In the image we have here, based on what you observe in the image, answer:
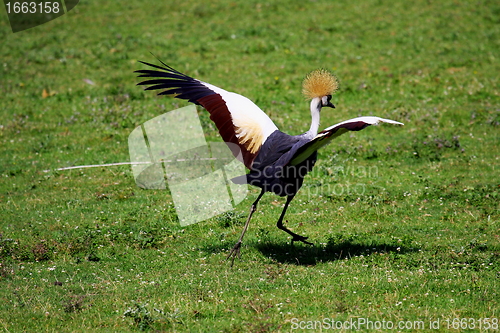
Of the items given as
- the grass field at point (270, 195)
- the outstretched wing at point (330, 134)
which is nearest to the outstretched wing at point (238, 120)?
the outstretched wing at point (330, 134)

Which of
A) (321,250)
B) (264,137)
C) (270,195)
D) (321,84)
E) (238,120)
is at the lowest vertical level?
(270,195)

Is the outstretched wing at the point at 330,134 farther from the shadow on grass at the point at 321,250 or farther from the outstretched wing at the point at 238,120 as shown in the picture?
the shadow on grass at the point at 321,250

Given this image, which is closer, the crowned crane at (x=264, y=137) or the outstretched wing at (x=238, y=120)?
the crowned crane at (x=264, y=137)

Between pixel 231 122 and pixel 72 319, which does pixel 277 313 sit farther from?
pixel 231 122

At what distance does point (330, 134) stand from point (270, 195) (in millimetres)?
4309

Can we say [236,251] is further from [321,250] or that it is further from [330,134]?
[330,134]

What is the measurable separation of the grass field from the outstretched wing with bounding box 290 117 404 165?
152 cm

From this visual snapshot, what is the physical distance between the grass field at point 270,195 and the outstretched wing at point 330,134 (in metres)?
1.52

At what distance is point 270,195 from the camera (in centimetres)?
1056

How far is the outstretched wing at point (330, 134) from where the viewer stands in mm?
6383

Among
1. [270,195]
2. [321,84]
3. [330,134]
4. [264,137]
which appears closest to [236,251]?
[264,137]

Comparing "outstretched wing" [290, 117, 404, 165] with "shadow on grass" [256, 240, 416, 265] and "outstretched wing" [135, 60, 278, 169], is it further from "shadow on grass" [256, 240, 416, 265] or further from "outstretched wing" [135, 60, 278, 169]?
"shadow on grass" [256, 240, 416, 265]

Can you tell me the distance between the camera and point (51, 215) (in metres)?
9.43

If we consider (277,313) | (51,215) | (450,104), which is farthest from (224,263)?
(450,104)
